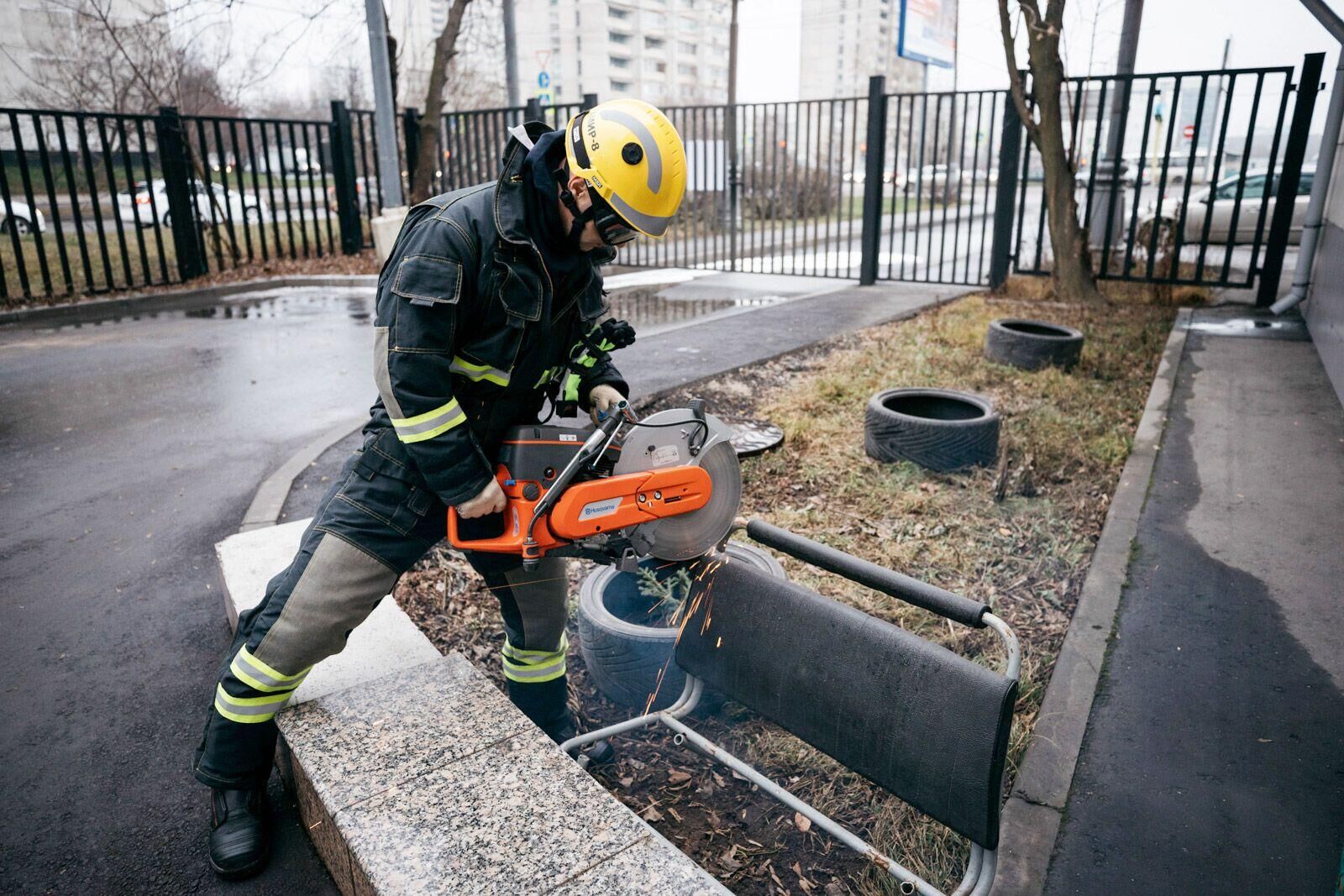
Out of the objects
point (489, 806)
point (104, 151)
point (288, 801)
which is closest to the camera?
point (489, 806)

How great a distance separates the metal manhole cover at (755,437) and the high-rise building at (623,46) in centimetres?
9483

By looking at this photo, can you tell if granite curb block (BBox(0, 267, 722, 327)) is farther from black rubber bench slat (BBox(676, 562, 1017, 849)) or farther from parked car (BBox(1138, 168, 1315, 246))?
parked car (BBox(1138, 168, 1315, 246))

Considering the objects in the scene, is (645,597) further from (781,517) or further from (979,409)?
(979,409)

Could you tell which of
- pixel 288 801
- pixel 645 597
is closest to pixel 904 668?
pixel 645 597

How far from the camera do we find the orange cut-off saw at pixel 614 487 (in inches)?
92.1

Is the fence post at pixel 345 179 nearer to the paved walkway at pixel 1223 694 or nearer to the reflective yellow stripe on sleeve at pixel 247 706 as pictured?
the paved walkway at pixel 1223 694

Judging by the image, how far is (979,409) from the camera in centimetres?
545

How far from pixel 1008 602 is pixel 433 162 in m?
14.6

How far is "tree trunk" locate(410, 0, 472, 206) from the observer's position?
15.1 metres

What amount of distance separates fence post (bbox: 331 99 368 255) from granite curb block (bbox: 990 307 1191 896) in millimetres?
13186

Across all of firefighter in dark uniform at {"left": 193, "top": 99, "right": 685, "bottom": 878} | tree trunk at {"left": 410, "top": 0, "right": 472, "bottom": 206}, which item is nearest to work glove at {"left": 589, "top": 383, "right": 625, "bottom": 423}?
firefighter in dark uniform at {"left": 193, "top": 99, "right": 685, "bottom": 878}

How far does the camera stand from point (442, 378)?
2.19 metres

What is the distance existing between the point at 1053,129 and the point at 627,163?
31.4 feet

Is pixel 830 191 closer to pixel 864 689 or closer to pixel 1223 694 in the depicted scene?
pixel 1223 694
